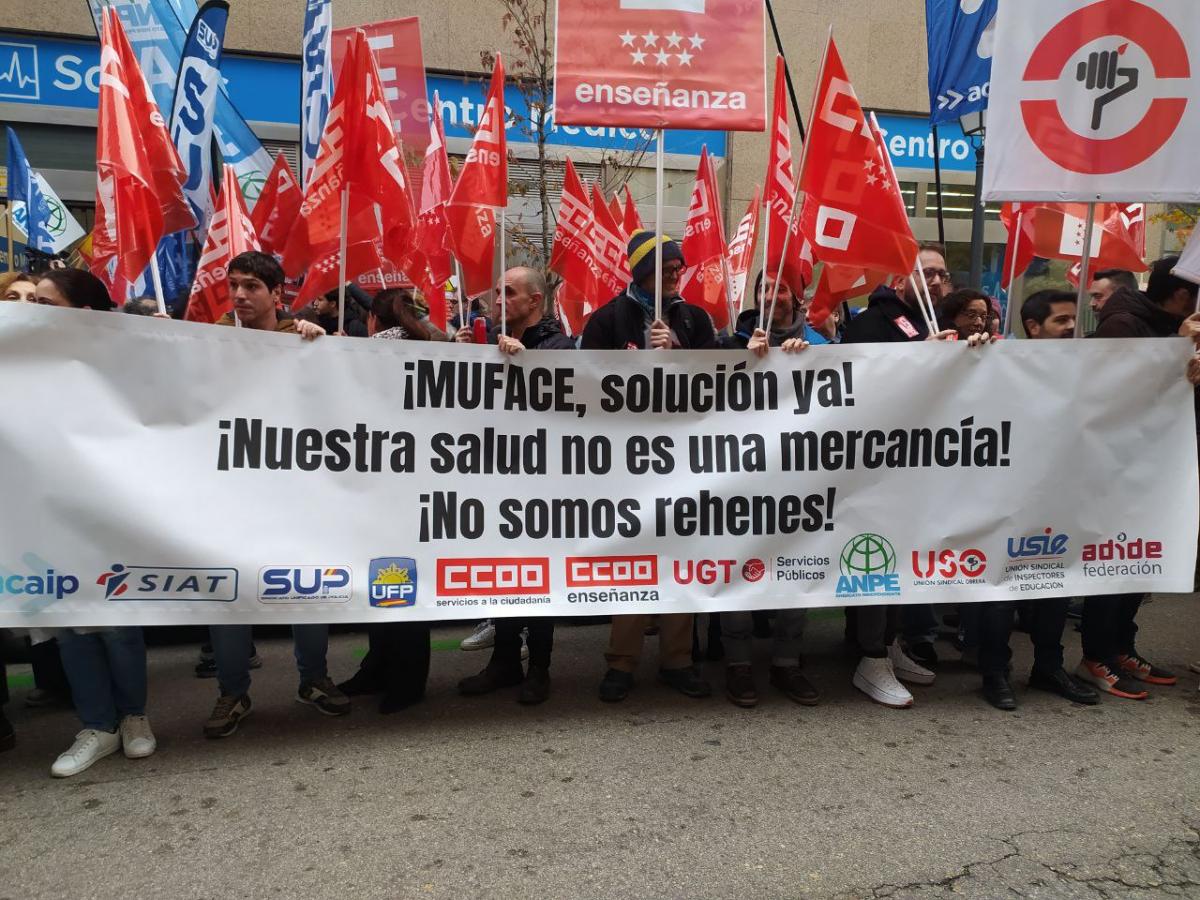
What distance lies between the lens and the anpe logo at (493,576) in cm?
380

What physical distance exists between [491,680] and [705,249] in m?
3.71

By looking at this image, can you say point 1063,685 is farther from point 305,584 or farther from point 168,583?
point 168,583

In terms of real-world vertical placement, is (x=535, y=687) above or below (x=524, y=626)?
below

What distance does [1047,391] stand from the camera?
409 cm

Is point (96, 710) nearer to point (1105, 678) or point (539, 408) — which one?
point (539, 408)

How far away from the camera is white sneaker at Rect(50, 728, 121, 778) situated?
3428 mm

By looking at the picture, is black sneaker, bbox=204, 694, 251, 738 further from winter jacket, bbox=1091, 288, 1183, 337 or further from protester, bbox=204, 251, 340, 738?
winter jacket, bbox=1091, 288, 1183, 337

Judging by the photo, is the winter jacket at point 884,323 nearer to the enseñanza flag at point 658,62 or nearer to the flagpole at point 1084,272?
the flagpole at point 1084,272

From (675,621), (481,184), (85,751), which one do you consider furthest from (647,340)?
(85,751)

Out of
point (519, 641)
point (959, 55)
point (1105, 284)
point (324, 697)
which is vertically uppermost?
point (959, 55)

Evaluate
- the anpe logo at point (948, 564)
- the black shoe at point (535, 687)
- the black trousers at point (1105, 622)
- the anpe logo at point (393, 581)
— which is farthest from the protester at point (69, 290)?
the black trousers at point (1105, 622)

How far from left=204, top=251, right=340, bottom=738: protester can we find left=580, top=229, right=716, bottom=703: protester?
1.28 m

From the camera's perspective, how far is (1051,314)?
4652mm

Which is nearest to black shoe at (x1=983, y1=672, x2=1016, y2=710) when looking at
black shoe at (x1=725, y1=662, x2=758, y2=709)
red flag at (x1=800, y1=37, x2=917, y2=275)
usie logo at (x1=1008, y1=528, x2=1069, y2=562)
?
usie logo at (x1=1008, y1=528, x2=1069, y2=562)
